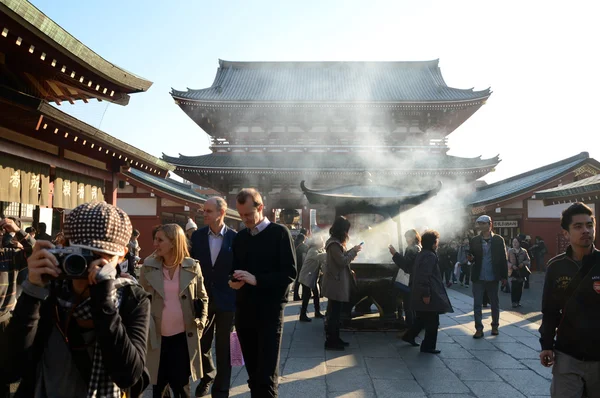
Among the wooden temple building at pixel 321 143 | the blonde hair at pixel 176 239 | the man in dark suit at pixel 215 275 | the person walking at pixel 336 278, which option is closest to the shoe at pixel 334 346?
the person walking at pixel 336 278

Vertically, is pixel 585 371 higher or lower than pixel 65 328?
lower

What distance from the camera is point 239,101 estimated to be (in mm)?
18516

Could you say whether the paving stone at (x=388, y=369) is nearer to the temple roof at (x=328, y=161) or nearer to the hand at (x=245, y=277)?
the hand at (x=245, y=277)

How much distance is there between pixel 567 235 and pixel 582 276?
0.37 meters

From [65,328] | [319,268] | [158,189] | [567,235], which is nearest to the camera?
[65,328]

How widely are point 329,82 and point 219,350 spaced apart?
21.8m

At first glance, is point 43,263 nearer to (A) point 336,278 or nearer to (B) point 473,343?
(A) point 336,278

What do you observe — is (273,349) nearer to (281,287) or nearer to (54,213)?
(281,287)

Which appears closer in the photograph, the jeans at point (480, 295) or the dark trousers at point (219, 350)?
the dark trousers at point (219, 350)

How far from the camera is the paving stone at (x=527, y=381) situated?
4.08 m

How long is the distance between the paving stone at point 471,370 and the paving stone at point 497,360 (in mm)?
119

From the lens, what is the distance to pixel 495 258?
6.10 metres

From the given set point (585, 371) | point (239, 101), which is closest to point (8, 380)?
point (585, 371)

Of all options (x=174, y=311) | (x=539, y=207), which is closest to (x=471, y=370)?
(x=174, y=311)
